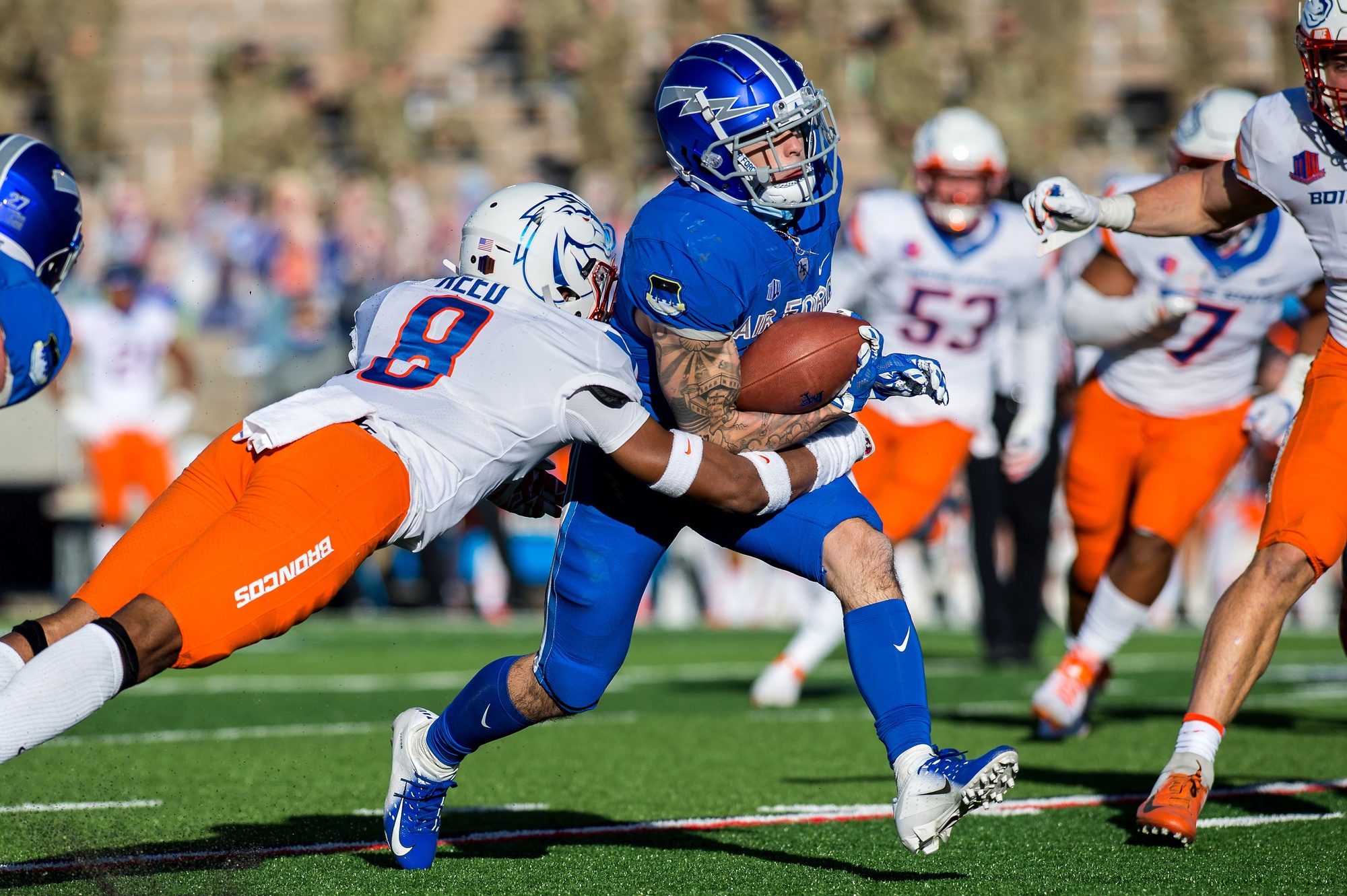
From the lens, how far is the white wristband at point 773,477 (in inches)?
126

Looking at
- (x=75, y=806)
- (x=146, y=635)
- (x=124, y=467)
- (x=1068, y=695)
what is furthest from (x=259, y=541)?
(x=124, y=467)

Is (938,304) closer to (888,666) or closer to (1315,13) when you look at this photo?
(1315,13)

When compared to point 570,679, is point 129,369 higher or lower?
lower

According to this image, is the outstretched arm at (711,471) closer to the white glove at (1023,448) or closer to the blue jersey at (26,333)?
the blue jersey at (26,333)

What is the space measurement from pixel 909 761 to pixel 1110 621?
2.47 metres

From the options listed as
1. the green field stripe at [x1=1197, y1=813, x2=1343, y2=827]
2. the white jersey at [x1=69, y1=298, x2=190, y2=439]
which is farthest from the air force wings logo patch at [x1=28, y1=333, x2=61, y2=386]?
the white jersey at [x1=69, y1=298, x2=190, y2=439]

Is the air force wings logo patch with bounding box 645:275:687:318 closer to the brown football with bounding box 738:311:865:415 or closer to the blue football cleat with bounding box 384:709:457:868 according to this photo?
the brown football with bounding box 738:311:865:415

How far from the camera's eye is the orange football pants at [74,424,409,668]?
2.81 meters

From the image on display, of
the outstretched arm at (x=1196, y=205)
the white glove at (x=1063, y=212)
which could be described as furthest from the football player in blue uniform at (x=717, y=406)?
the outstretched arm at (x=1196, y=205)

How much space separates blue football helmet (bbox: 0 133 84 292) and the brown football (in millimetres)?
1644

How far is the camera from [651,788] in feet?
14.8

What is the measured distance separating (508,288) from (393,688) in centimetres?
401

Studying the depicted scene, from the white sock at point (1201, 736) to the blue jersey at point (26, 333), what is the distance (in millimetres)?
2566

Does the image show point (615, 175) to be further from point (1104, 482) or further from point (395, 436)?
point (395, 436)
